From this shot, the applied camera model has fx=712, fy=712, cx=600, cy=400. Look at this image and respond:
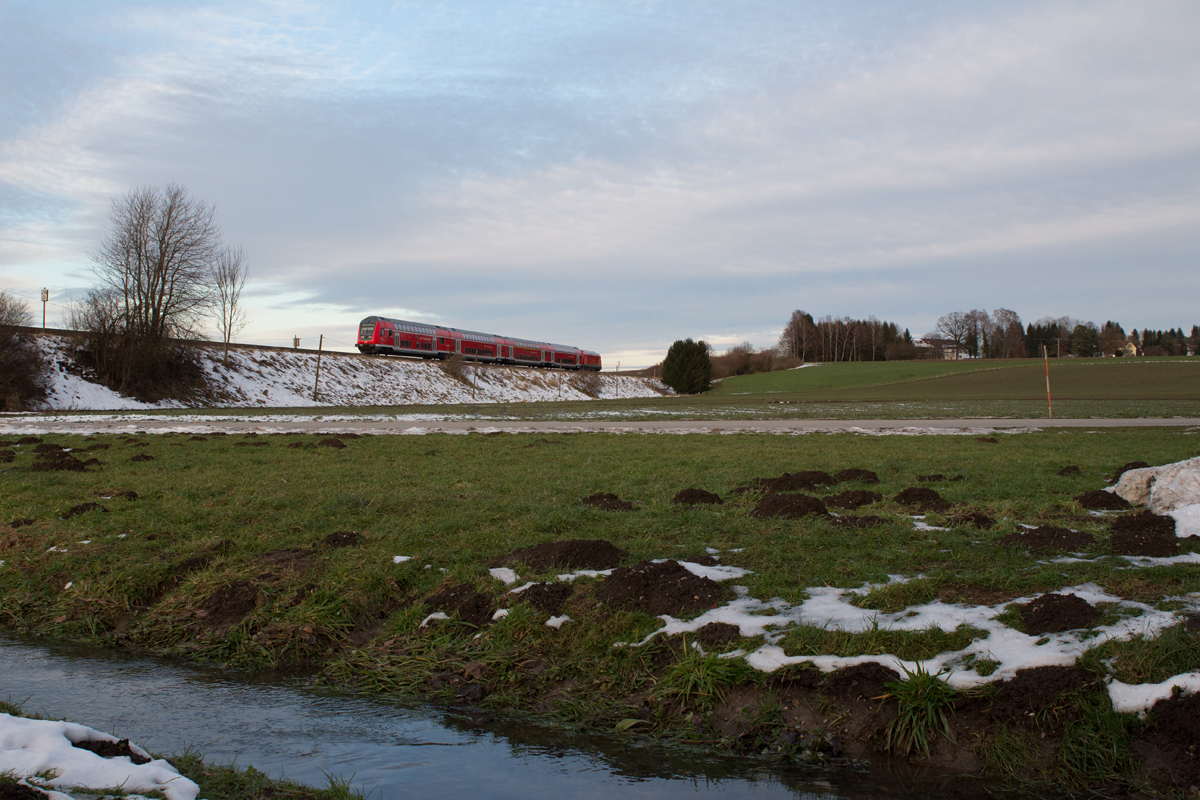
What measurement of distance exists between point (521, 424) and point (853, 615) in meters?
21.1

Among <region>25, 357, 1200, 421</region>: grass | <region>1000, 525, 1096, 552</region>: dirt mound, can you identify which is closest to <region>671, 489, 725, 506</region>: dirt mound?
<region>1000, 525, 1096, 552</region>: dirt mound

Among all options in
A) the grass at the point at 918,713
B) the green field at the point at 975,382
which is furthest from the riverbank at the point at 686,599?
the green field at the point at 975,382

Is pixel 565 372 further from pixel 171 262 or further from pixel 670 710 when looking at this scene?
pixel 670 710

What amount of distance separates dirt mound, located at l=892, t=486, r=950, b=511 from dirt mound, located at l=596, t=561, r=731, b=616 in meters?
4.14

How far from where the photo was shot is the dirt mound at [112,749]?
3391mm

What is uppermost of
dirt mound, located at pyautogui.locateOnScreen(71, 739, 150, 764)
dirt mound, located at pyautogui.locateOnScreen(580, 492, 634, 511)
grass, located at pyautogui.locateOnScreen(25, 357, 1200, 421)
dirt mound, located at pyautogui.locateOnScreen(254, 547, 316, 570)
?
grass, located at pyautogui.locateOnScreen(25, 357, 1200, 421)

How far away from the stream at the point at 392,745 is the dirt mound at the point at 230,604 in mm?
753

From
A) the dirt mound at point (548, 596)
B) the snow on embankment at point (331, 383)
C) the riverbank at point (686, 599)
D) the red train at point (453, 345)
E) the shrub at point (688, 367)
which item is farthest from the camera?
the shrub at point (688, 367)

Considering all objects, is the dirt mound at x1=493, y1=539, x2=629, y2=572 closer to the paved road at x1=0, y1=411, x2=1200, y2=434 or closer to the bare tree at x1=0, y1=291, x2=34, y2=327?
the paved road at x1=0, y1=411, x2=1200, y2=434

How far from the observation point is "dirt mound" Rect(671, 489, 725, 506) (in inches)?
363

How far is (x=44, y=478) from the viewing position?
448 inches

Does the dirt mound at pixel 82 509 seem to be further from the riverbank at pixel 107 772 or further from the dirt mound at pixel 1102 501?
the dirt mound at pixel 1102 501

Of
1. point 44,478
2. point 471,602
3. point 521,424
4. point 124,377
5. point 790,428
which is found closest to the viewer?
point 471,602

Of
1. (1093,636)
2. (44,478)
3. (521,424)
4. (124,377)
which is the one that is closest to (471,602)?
(1093,636)
